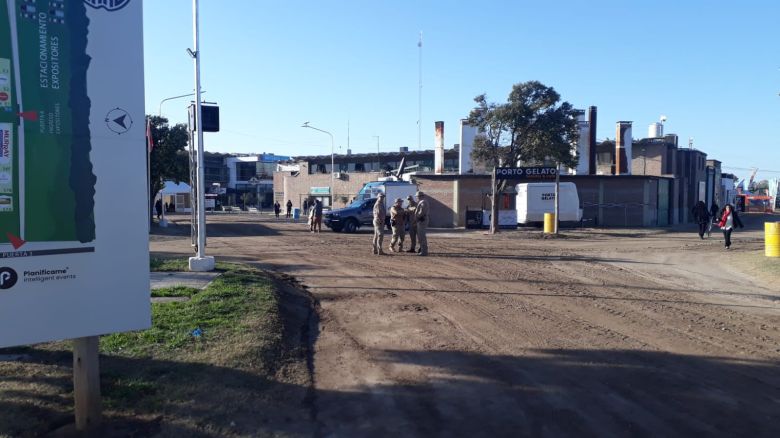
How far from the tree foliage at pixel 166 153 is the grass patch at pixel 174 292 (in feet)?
91.7

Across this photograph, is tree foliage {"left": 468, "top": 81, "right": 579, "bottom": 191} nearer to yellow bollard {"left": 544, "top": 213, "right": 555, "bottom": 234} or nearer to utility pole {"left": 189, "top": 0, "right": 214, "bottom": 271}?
yellow bollard {"left": 544, "top": 213, "right": 555, "bottom": 234}

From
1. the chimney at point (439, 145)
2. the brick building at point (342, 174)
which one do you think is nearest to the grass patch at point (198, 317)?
the chimney at point (439, 145)

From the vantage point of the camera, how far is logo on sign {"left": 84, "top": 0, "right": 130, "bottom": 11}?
4960 millimetres

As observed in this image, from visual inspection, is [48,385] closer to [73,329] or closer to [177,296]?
[73,329]

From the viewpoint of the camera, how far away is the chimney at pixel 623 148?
47550 millimetres

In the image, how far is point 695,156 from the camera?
5481 centimetres

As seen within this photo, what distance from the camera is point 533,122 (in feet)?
105

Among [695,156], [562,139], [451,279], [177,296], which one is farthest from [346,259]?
[695,156]

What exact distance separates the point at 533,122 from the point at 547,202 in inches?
258

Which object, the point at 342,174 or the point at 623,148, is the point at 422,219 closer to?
the point at 623,148

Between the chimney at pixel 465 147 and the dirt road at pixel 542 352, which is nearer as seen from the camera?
the dirt road at pixel 542 352

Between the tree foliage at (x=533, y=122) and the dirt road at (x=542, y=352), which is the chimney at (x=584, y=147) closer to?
the tree foliage at (x=533, y=122)

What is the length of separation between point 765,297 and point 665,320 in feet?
13.7

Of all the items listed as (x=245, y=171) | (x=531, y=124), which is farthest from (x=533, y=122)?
(x=245, y=171)
